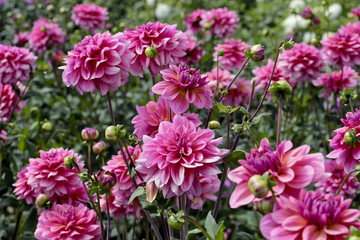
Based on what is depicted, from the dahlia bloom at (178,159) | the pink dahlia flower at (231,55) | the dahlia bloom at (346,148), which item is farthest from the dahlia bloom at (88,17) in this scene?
the dahlia bloom at (346,148)

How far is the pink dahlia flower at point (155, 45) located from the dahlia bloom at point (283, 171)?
546 mm

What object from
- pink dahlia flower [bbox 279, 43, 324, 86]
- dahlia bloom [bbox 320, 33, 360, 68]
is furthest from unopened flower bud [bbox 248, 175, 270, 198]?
dahlia bloom [bbox 320, 33, 360, 68]

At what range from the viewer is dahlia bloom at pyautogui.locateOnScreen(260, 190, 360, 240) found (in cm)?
75

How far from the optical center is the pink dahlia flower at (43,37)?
3059 mm

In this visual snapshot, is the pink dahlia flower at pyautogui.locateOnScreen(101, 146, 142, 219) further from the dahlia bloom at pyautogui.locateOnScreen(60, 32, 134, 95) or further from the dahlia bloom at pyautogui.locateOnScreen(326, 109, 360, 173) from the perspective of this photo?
the dahlia bloom at pyautogui.locateOnScreen(326, 109, 360, 173)

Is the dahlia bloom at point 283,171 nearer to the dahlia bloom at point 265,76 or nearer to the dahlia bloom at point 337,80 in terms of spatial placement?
the dahlia bloom at point 265,76

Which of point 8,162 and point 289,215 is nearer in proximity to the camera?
point 289,215

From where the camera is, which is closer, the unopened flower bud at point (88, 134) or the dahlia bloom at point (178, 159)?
the dahlia bloom at point (178, 159)

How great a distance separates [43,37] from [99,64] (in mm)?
2121

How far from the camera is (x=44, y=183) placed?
1446 mm

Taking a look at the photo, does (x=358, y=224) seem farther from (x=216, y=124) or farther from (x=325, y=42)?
(x=325, y=42)

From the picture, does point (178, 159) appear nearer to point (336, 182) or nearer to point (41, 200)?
point (41, 200)

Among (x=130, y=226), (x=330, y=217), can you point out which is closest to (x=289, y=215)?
(x=330, y=217)

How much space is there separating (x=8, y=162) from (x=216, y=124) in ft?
5.46
